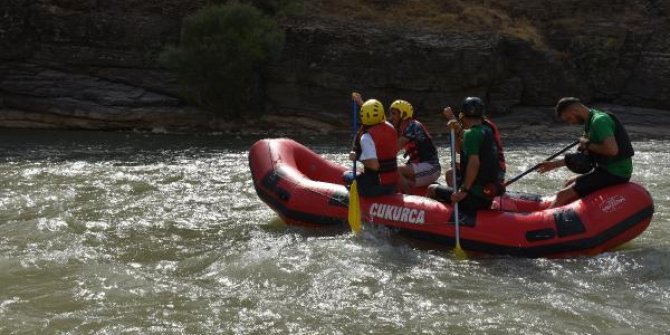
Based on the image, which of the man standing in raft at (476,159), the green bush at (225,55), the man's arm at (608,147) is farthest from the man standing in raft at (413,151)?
the green bush at (225,55)

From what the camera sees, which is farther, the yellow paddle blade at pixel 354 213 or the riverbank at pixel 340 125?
the riverbank at pixel 340 125

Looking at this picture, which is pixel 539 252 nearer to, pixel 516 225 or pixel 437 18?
pixel 516 225

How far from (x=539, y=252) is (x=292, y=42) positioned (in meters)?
13.8

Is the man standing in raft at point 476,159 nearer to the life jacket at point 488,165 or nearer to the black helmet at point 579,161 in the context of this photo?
the life jacket at point 488,165

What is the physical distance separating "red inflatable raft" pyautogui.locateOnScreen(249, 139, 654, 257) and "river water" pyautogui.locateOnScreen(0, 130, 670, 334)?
0.15 m

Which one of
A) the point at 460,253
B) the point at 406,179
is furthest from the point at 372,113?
the point at 460,253

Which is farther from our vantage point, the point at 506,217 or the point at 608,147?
the point at 506,217

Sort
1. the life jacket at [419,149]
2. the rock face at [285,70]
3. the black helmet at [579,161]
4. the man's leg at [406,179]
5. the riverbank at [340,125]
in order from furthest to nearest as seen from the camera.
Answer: the rock face at [285,70], the riverbank at [340,125], the life jacket at [419,149], the man's leg at [406,179], the black helmet at [579,161]

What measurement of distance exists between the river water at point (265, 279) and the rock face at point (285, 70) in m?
9.54

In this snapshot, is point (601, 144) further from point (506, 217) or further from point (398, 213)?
point (398, 213)

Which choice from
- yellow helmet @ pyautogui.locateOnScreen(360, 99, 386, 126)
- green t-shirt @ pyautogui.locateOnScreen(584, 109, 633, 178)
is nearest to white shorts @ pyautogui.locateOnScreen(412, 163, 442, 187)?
yellow helmet @ pyautogui.locateOnScreen(360, 99, 386, 126)

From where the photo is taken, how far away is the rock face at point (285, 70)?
1797cm

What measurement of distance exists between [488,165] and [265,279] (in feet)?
7.43

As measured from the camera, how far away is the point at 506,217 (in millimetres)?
6195
